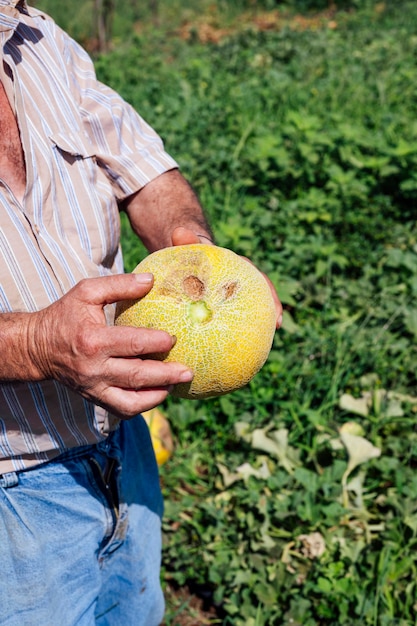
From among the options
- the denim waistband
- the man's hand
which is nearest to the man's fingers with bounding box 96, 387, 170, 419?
the man's hand

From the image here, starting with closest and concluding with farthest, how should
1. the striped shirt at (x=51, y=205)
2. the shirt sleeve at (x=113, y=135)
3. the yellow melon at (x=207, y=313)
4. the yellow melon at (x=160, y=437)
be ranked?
the yellow melon at (x=207, y=313) → the striped shirt at (x=51, y=205) → the shirt sleeve at (x=113, y=135) → the yellow melon at (x=160, y=437)

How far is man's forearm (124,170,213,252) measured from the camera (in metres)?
2.08

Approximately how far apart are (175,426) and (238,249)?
1.12 m

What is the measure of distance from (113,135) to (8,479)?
104cm

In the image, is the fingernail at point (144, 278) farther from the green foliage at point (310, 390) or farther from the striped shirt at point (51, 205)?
the green foliage at point (310, 390)

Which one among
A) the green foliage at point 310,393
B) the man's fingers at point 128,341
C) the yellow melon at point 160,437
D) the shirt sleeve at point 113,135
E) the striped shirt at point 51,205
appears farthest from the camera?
the yellow melon at point 160,437

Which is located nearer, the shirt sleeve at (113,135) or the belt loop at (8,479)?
the belt loop at (8,479)

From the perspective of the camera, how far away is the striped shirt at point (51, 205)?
5.39ft

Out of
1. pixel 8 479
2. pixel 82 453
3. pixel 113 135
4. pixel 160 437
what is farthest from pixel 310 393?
pixel 8 479

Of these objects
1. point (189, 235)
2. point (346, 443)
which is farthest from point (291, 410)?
point (189, 235)

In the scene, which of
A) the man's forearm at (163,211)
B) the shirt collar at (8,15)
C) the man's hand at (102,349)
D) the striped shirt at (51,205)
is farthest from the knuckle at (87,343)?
the shirt collar at (8,15)

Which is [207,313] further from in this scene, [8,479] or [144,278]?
[8,479]

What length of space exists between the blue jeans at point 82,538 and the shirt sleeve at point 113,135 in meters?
0.80

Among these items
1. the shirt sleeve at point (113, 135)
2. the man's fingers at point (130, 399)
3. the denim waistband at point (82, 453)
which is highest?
the shirt sleeve at point (113, 135)
